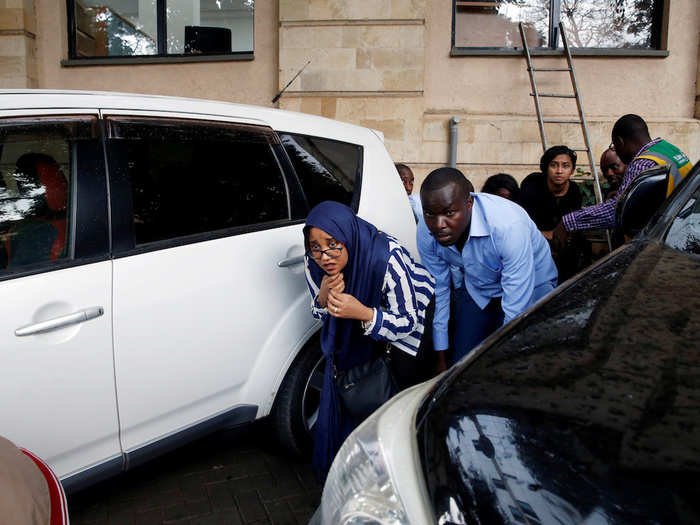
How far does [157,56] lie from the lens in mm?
8086

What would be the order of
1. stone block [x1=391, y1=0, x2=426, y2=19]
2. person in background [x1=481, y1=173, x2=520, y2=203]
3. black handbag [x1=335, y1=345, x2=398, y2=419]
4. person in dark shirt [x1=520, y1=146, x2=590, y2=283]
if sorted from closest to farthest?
black handbag [x1=335, y1=345, x2=398, y2=419] < person in dark shirt [x1=520, y1=146, x2=590, y2=283] < person in background [x1=481, y1=173, x2=520, y2=203] < stone block [x1=391, y1=0, x2=426, y2=19]

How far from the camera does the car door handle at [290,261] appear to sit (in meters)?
2.72

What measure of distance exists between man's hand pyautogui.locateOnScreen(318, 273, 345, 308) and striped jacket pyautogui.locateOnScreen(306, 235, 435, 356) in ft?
0.26

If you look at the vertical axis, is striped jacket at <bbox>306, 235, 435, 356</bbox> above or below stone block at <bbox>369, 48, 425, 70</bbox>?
below

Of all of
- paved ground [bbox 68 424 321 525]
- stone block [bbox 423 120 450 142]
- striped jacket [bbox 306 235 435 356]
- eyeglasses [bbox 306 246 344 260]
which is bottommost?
paved ground [bbox 68 424 321 525]

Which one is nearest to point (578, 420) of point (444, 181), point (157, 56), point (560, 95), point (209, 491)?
point (444, 181)

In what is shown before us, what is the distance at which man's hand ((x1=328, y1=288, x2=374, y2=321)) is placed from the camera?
7.93ft

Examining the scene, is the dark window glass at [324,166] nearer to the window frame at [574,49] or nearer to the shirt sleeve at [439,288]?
the shirt sleeve at [439,288]

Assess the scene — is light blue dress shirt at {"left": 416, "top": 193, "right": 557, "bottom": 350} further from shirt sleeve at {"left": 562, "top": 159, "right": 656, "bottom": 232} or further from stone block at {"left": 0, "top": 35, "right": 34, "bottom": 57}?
stone block at {"left": 0, "top": 35, "right": 34, "bottom": 57}

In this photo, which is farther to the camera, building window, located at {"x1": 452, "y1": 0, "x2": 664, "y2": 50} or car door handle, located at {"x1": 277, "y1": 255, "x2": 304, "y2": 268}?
→ building window, located at {"x1": 452, "y1": 0, "x2": 664, "y2": 50}

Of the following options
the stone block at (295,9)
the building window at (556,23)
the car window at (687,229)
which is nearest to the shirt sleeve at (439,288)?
the car window at (687,229)

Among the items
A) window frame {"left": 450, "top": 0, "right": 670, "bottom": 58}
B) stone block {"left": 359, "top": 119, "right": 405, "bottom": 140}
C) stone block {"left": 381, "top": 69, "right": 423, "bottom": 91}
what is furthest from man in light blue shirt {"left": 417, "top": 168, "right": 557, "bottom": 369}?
window frame {"left": 450, "top": 0, "right": 670, "bottom": 58}

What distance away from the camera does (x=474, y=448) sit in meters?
1.02

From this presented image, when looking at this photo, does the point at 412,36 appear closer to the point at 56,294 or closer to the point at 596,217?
the point at 596,217
